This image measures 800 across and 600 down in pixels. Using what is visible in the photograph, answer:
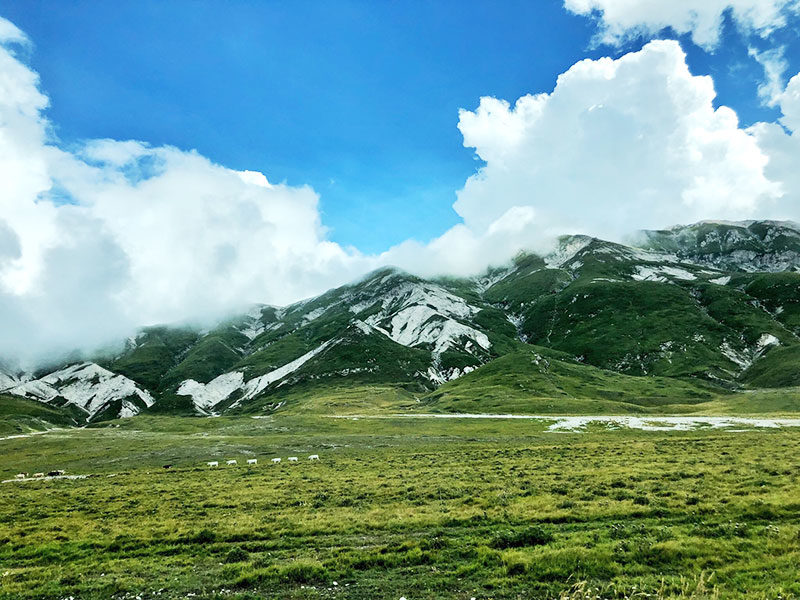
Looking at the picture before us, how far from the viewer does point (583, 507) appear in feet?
82.4

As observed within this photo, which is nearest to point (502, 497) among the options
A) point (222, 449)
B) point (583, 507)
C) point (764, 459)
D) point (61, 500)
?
point (583, 507)

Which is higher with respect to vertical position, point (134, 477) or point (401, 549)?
point (401, 549)

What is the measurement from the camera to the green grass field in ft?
52.4

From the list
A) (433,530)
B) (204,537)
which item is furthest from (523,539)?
(204,537)

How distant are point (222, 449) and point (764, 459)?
7926cm

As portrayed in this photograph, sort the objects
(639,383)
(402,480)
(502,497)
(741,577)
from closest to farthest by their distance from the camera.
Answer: (741,577) → (502,497) → (402,480) → (639,383)

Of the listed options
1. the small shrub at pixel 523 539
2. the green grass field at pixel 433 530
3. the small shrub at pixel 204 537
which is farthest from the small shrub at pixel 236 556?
the small shrub at pixel 523 539

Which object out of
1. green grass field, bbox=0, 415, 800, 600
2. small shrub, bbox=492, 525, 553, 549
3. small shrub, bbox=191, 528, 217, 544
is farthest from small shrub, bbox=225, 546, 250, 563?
small shrub, bbox=492, 525, 553, 549

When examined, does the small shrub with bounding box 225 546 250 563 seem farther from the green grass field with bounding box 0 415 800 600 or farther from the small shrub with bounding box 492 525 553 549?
the small shrub with bounding box 492 525 553 549

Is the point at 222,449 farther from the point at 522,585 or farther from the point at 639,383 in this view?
the point at 639,383

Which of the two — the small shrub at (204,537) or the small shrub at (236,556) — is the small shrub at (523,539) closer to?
the small shrub at (236,556)

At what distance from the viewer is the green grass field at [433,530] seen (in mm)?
15984

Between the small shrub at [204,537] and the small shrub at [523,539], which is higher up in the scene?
the small shrub at [523,539]

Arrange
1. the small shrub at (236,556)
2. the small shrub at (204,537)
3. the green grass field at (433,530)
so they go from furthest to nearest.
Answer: the small shrub at (204,537)
the small shrub at (236,556)
the green grass field at (433,530)
